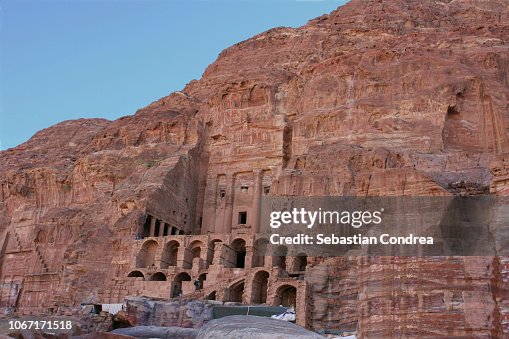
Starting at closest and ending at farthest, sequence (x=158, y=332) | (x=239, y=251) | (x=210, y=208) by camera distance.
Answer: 1. (x=158, y=332)
2. (x=239, y=251)
3. (x=210, y=208)

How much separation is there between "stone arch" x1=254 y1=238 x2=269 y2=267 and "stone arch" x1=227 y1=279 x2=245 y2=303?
3.82 metres

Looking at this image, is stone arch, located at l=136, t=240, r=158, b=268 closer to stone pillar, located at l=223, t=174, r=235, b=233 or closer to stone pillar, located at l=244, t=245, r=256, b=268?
stone pillar, located at l=244, t=245, r=256, b=268

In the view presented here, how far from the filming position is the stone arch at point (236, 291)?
46.7 meters

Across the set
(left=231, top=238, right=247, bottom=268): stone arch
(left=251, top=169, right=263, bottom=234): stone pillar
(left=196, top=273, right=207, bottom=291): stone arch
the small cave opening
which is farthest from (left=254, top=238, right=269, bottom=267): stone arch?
the small cave opening

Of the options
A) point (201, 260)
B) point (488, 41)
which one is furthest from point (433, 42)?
point (201, 260)

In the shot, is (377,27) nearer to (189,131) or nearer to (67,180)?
(189,131)

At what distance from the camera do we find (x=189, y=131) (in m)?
68.6

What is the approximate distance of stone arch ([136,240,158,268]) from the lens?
53894mm

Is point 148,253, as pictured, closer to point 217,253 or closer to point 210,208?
point 217,253

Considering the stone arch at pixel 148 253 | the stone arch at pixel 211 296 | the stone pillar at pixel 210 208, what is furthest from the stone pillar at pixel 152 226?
the stone arch at pixel 211 296

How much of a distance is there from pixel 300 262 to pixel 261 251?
5.58 metres

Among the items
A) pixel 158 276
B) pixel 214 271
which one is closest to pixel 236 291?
pixel 214 271

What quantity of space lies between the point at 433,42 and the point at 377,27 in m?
11.8

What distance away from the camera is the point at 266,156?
209 feet
